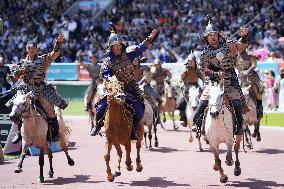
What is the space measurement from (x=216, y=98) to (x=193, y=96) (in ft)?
19.4

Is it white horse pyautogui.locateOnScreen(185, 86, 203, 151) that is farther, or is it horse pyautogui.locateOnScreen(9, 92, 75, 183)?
white horse pyautogui.locateOnScreen(185, 86, 203, 151)

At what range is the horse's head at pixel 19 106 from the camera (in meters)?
13.0

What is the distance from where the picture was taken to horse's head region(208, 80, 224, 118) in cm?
1202

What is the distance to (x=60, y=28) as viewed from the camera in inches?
1617

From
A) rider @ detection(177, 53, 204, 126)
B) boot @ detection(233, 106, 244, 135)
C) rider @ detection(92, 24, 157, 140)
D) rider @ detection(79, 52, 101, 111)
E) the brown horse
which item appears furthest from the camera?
rider @ detection(79, 52, 101, 111)

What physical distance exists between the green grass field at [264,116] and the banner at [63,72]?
4.57 ft

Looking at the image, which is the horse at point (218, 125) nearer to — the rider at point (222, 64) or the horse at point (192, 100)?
the rider at point (222, 64)

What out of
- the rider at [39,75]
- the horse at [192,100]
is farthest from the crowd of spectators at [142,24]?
the rider at [39,75]

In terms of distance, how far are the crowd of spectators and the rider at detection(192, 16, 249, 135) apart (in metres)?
17.1

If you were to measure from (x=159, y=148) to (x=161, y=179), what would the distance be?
5.06m

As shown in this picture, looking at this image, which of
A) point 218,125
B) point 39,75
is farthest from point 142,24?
point 218,125

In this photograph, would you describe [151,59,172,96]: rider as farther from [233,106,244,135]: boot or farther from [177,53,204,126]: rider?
[233,106,244,135]: boot

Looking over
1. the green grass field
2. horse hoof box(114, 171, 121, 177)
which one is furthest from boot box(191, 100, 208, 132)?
the green grass field

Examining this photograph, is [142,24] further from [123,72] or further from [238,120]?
[238,120]
